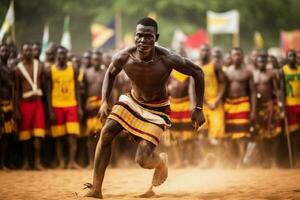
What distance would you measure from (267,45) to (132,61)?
117ft

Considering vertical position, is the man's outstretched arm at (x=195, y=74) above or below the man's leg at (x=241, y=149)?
above

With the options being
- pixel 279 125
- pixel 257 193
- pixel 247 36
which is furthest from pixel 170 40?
pixel 257 193

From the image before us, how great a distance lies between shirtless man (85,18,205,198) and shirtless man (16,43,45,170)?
163 inches

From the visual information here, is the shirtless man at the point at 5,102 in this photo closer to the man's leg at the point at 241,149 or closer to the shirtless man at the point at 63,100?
the shirtless man at the point at 63,100

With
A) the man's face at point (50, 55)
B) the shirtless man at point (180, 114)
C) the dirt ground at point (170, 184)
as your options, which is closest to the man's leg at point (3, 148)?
the dirt ground at point (170, 184)

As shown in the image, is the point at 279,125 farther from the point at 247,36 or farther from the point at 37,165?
the point at 247,36

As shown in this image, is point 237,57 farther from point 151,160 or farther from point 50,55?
point 151,160

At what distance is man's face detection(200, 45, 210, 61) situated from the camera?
12.7m

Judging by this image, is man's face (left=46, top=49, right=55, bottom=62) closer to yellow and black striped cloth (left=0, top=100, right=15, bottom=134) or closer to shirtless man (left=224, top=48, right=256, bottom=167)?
yellow and black striped cloth (left=0, top=100, right=15, bottom=134)

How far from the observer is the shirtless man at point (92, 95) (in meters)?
12.6

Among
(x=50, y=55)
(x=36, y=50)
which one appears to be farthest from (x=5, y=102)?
(x=50, y=55)

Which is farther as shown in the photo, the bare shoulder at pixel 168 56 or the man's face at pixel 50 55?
the man's face at pixel 50 55

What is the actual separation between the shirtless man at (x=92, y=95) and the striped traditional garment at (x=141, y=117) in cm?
457

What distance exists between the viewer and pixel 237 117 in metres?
12.6
